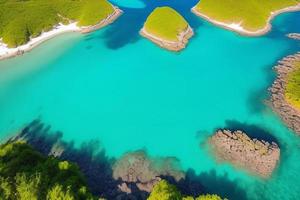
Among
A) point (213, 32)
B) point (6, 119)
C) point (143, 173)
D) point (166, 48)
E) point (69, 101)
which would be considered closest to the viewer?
point (143, 173)

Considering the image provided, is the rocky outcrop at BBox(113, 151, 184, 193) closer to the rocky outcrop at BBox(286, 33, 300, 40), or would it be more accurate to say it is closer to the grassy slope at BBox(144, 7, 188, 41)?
the grassy slope at BBox(144, 7, 188, 41)

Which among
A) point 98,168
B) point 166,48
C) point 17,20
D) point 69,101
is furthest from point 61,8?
point 98,168

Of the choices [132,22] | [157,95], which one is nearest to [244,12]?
[132,22]

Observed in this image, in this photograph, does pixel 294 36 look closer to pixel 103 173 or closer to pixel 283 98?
pixel 283 98

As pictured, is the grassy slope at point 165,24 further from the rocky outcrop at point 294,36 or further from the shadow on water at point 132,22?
the rocky outcrop at point 294,36

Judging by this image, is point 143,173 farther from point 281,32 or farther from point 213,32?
point 281,32

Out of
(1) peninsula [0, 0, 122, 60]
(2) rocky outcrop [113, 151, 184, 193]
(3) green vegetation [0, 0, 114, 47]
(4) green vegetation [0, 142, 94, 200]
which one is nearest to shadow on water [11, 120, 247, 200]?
(2) rocky outcrop [113, 151, 184, 193]
